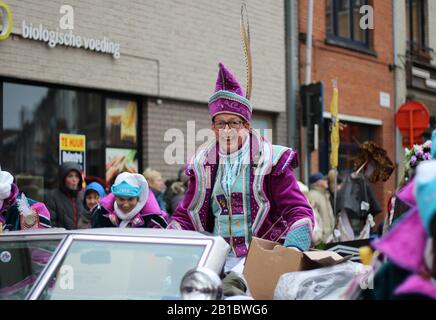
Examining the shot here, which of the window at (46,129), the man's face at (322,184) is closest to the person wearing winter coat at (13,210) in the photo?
the window at (46,129)

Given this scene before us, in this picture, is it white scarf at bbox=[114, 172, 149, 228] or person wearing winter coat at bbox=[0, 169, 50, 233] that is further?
white scarf at bbox=[114, 172, 149, 228]

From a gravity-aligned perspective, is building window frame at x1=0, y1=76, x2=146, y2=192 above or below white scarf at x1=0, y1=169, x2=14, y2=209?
above

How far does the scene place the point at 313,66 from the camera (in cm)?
1291

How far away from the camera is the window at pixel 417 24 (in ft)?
54.3

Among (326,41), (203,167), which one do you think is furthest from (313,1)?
(203,167)

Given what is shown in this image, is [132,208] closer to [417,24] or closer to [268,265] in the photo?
[268,265]

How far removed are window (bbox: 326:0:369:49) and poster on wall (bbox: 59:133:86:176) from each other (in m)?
6.13

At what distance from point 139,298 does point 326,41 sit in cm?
1099

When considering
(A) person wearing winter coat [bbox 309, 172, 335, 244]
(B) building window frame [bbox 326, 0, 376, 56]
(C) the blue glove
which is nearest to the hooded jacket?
(A) person wearing winter coat [bbox 309, 172, 335, 244]

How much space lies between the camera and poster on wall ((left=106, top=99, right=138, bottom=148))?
9656mm

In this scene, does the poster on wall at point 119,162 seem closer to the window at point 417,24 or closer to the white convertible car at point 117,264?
the white convertible car at point 117,264

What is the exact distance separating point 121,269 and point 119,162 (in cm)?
676

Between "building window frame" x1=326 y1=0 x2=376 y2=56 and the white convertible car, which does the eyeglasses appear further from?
"building window frame" x1=326 y1=0 x2=376 y2=56

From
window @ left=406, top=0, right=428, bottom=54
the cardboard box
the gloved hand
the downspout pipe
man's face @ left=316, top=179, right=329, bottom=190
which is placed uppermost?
window @ left=406, top=0, right=428, bottom=54
